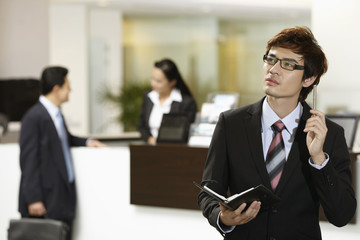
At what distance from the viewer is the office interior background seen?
256 inches

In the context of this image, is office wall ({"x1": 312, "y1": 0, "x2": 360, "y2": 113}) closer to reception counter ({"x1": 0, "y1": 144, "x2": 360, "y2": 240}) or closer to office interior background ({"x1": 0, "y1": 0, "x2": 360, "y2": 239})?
office interior background ({"x1": 0, "y1": 0, "x2": 360, "y2": 239})

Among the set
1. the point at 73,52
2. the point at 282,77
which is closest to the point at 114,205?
the point at 282,77

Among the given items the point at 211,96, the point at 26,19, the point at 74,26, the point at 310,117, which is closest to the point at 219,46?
the point at 74,26

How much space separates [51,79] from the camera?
474 cm

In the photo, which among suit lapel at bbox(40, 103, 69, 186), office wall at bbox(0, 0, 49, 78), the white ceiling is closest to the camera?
suit lapel at bbox(40, 103, 69, 186)

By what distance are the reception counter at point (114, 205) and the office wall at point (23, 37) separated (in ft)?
17.2

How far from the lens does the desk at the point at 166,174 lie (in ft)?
13.6

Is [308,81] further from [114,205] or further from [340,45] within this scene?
[340,45]

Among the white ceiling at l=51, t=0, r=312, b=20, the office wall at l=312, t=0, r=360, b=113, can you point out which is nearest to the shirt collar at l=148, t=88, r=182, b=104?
the office wall at l=312, t=0, r=360, b=113

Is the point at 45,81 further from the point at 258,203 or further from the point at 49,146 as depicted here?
the point at 258,203

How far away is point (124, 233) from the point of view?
15.1 feet

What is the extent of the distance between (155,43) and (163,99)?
27.1 ft

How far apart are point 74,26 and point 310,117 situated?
9400 millimetres

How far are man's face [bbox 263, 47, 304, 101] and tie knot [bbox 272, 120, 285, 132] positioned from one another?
11cm
